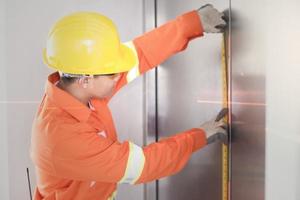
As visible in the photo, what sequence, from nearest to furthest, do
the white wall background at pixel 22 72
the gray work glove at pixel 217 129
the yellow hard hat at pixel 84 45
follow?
the yellow hard hat at pixel 84 45
the gray work glove at pixel 217 129
the white wall background at pixel 22 72

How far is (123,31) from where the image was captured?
1293mm

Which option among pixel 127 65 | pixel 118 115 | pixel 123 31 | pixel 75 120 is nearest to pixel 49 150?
pixel 75 120

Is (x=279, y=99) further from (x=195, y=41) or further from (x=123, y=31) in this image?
(x=123, y=31)

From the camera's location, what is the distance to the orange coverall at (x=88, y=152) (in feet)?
2.96

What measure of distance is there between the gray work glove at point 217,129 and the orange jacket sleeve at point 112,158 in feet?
0.29

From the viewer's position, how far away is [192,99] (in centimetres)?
120

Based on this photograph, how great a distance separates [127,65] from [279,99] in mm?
415

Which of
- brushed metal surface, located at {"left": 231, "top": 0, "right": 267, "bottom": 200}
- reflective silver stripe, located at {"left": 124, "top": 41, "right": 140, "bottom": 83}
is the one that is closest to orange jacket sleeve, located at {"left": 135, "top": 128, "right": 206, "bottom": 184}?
brushed metal surface, located at {"left": 231, "top": 0, "right": 267, "bottom": 200}

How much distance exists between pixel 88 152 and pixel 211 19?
20.1 inches

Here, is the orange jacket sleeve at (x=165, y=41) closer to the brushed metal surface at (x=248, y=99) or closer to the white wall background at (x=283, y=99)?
the brushed metal surface at (x=248, y=99)

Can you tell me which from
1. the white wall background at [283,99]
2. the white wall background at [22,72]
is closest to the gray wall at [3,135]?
the white wall background at [22,72]

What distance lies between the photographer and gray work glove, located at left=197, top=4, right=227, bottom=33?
104 cm

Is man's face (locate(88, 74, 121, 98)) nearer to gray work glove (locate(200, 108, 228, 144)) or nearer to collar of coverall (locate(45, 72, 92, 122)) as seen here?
collar of coverall (locate(45, 72, 92, 122))

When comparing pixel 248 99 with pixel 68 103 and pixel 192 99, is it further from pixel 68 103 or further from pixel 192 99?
pixel 68 103
